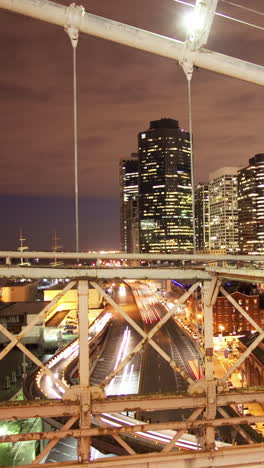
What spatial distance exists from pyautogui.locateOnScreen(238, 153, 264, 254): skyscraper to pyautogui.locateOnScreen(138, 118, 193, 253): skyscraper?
16.8 meters

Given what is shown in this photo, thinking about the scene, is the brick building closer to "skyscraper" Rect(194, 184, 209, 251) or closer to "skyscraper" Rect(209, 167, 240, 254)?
"skyscraper" Rect(209, 167, 240, 254)

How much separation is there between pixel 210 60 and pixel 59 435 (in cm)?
601

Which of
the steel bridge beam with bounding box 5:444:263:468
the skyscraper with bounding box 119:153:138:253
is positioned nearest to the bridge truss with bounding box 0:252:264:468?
the steel bridge beam with bounding box 5:444:263:468

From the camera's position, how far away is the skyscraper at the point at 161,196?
123 meters

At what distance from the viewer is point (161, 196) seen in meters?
126

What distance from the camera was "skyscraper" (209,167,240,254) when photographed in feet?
430

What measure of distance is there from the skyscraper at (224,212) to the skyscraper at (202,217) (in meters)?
4.77

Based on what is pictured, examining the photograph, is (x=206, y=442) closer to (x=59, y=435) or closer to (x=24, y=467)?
(x=59, y=435)

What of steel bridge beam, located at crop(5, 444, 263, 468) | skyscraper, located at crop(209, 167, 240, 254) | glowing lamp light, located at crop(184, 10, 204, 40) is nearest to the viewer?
steel bridge beam, located at crop(5, 444, 263, 468)

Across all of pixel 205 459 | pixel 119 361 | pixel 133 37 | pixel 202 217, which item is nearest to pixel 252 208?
pixel 202 217

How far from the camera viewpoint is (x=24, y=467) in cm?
369

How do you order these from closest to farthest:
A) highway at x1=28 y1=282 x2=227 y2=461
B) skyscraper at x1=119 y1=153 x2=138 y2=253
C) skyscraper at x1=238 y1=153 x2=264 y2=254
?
1. highway at x1=28 y1=282 x2=227 y2=461
2. skyscraper at x1=238 y1=153 x2=264 y2=254
3. skyscraper at x1=119 y1=153 x2=138 y2=253

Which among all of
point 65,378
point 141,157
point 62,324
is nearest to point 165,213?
point 141,157

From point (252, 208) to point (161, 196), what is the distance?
27.9 meters
